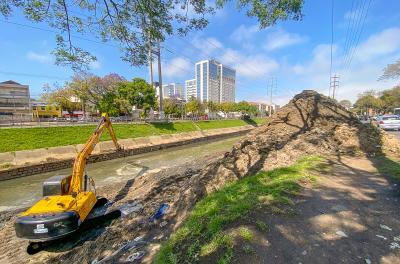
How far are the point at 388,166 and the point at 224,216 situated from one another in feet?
19.9

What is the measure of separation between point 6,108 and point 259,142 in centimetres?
7305

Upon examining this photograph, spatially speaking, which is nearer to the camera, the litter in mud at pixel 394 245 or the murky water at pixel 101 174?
the litter in mud at pixel 394 245

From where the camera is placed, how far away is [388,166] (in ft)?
24.1

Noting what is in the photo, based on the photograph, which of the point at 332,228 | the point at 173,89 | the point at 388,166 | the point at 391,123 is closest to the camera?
the point at 332,228

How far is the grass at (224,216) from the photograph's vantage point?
146 inches

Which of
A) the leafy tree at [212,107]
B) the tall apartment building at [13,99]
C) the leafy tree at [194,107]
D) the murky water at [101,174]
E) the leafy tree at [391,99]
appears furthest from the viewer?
the leafy tree at [212,107]

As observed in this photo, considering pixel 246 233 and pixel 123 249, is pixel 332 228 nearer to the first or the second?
pixel 246 233

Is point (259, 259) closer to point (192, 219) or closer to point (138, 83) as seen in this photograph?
point (192, 219)

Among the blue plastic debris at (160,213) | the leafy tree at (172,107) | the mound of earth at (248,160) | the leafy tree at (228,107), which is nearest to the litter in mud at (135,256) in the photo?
the mound of earth at (248,160)

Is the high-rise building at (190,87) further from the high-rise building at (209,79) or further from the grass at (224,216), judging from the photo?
the grass at (224,216)

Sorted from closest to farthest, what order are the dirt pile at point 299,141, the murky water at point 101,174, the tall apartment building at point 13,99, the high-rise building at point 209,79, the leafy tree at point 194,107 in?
the dirt pile at point 299,141
the murky water at point 101,174
the tall apartment building at point 13,99
the leafy tree at point 194,107
the high-rise building at point 209,79

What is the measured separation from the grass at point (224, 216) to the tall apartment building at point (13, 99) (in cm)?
6733

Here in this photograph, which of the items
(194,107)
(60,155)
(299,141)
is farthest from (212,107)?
(299,141)

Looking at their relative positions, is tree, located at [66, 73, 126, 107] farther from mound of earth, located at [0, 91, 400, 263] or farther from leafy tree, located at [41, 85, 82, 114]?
mound of earth, located at [0, 91, 400, 263]
